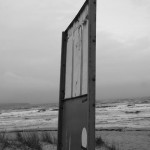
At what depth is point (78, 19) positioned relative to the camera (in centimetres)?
302

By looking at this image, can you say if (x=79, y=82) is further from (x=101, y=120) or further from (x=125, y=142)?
(x=101, y=120)

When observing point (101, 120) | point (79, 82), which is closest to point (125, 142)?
point (79, 82)

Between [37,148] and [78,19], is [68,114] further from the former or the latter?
[37,148]

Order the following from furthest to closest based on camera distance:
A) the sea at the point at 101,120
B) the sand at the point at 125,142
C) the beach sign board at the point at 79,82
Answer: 1. the sea at the point at 101,120
2. the sand at the point at 125,142
3. the beach sign board at the point at 79,82

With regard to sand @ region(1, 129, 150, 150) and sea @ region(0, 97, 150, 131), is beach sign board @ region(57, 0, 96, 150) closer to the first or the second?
sand @ region(1, 129, 150, 150)

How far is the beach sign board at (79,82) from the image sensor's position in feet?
7.78

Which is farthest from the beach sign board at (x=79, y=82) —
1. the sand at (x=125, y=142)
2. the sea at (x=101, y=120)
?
the sea at (x=101, y=120)

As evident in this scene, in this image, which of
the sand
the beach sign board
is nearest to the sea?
the sand

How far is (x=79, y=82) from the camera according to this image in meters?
2.75

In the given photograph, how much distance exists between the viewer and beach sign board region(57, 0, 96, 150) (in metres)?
2.37

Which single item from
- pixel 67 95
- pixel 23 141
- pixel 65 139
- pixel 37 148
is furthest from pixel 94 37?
pixel 23 141

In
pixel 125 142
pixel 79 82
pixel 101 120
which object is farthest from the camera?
pixel 101 120

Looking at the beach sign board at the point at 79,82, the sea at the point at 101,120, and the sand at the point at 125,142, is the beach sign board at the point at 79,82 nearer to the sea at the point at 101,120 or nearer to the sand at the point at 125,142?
the sand at the point at 125,142

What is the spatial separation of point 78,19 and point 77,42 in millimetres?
252
